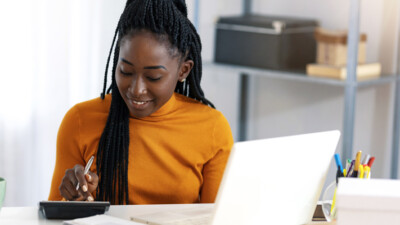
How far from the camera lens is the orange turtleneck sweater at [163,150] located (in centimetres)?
152

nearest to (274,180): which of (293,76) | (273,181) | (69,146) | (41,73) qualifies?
(273,181)

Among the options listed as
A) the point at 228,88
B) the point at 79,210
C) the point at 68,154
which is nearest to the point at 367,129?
the point at 228,88

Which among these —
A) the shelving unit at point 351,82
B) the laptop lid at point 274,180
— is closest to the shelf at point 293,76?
the shelving unit at point 351,82

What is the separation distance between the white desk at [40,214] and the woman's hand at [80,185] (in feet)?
0.21

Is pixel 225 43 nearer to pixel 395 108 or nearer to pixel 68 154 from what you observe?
pixel 395 108

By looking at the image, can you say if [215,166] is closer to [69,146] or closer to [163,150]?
[163,150]

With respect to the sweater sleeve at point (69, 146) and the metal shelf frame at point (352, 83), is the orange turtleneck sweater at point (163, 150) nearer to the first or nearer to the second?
the sweater sleeve at point (69, 146)

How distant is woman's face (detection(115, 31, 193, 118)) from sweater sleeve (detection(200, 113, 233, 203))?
177 millimetres

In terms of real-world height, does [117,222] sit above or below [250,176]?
below

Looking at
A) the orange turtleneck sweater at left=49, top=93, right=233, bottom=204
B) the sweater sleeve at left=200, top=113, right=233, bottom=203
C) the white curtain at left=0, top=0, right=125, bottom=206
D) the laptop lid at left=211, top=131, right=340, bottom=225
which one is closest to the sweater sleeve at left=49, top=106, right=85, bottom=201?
the orange turtleneck sweater at left=49, top=93, right=233, bottom=204

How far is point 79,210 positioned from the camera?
123cm

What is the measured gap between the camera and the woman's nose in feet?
4.62

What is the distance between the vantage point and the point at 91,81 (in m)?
2.64

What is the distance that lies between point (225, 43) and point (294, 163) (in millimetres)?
1922
